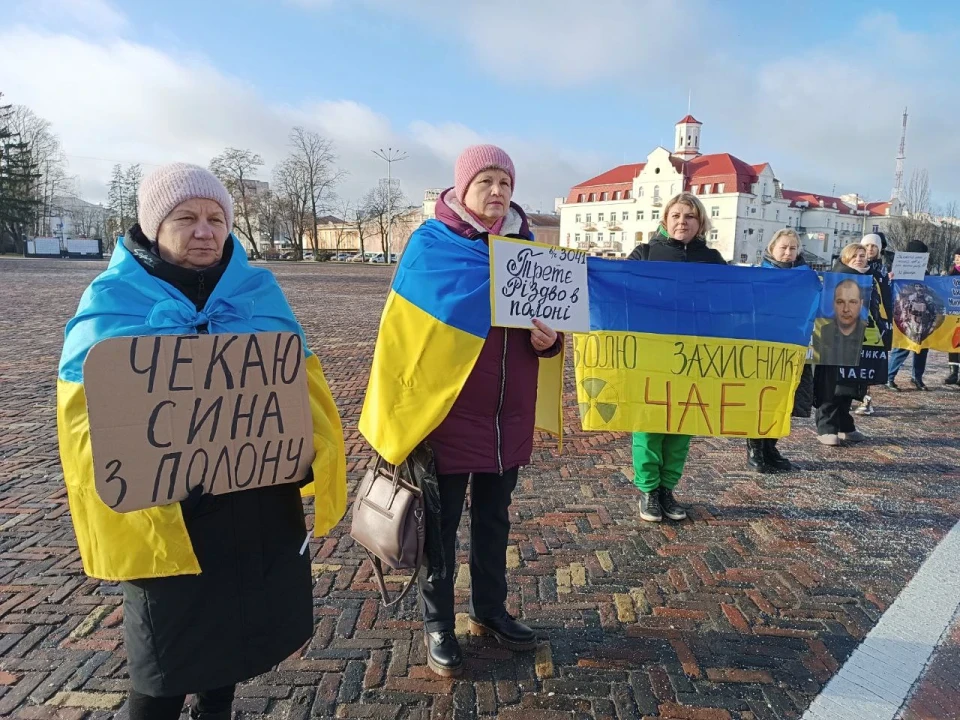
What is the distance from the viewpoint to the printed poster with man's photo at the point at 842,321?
5.89 metres

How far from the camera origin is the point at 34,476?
4926 millimetres

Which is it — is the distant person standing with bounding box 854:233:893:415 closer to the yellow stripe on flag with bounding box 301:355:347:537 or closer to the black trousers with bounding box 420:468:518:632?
the black trousers with bounding box 420:468:518:632

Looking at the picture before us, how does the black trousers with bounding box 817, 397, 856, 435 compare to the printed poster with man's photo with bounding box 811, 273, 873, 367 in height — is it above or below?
below

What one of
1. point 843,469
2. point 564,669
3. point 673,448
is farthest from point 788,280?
point 564,669

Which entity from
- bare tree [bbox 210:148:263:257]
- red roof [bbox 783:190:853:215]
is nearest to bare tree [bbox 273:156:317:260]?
bare tree [bbox 210:148:263:257]

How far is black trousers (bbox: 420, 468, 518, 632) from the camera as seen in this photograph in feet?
8.82

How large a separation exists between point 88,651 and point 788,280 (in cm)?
463

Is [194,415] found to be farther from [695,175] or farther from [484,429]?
[695,175]

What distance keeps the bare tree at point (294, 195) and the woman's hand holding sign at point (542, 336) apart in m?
62.3

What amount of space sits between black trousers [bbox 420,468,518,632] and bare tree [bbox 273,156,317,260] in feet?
205

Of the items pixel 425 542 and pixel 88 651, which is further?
pixel 88 651

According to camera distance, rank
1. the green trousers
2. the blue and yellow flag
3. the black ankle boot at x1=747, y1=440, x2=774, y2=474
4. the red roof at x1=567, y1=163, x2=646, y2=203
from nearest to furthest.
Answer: the blue and yellow flag
the green trousers
the black ankle boot at x1=747, y1=440, x2=774, y2=474
the red roof at x1=567, y1=163, x2=646, y2=203

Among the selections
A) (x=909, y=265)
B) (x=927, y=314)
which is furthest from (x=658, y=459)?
(x=909, y=265)

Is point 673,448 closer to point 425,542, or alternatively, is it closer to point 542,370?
Answer: point 542,370
